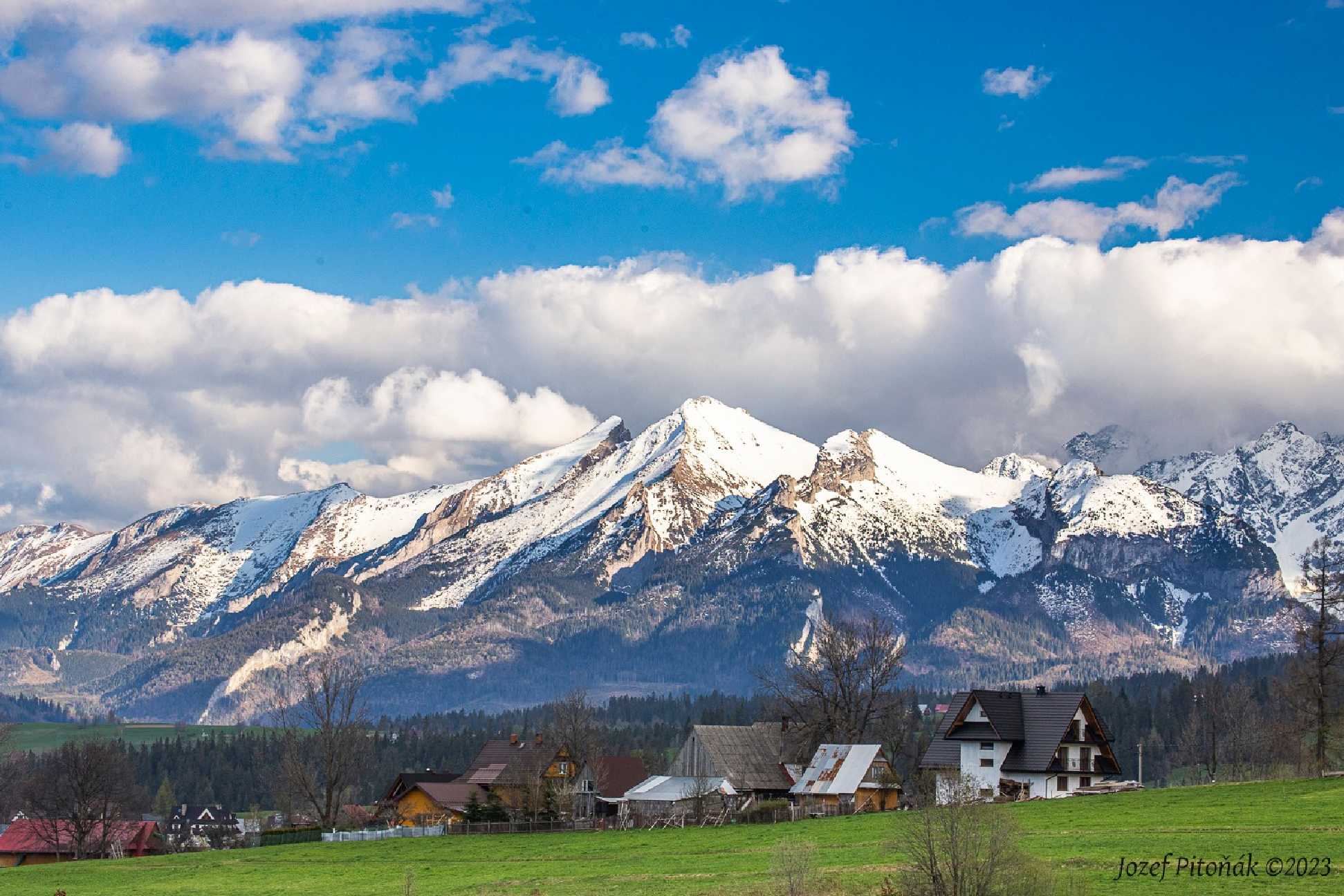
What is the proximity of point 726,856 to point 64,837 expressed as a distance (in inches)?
3717

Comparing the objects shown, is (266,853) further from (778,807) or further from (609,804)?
(609,804)

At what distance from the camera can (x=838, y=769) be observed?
11438 cm

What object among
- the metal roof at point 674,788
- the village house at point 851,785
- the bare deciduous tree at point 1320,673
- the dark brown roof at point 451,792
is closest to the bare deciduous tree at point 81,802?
the dark brown roof at point 451,792

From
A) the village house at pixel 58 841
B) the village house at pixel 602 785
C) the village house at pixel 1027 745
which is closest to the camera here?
the village house at pixel 1027 745

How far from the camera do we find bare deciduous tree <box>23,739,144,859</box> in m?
133

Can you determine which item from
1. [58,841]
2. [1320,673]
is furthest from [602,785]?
[1320,673]

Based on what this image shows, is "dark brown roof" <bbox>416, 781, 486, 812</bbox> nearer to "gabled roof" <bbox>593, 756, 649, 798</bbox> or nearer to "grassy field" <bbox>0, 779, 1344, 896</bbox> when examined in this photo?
"gabled roof" <bbox>593, 756, 649, 798</bbox>

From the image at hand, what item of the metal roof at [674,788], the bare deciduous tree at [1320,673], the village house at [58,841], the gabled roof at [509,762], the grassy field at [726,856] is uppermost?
the bare deciduous tree at [1320,673]

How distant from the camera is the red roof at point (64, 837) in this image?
463ft

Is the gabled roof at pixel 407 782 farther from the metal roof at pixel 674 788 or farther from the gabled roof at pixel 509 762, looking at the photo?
the metal roof at pixel 674 788

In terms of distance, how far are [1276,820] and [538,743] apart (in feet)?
283

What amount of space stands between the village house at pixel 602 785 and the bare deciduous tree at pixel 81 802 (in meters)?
40.0

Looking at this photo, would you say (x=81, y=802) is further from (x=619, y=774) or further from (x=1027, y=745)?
(x=1027, y=745)

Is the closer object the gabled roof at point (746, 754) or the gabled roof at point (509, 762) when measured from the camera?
the gabled roof at point (746, 754)
